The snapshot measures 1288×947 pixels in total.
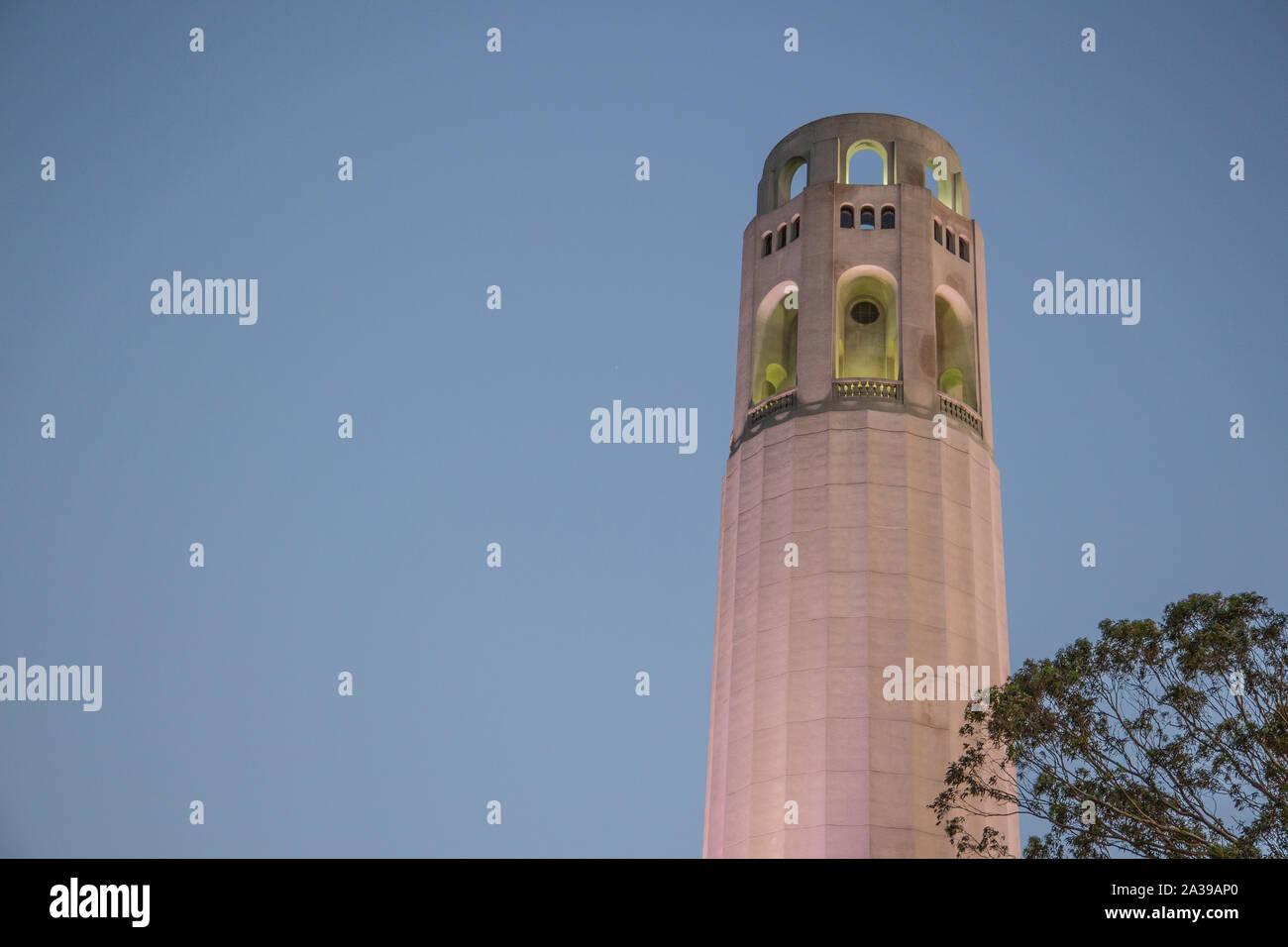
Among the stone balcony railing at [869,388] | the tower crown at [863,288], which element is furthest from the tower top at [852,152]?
the stone balcony railing at [869,388]

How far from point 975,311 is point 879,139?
24.9 ft

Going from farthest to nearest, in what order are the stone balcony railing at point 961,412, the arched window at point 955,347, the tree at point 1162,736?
the arched window at point 955,347
the stone balcony railing at point 961,412
the tree at point 1162,736

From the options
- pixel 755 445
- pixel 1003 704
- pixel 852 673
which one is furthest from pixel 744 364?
pixel 1003 704

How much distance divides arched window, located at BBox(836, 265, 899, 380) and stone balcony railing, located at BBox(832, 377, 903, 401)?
2.33 m

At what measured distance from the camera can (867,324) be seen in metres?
54.0

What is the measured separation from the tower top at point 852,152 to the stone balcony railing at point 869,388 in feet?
29.3

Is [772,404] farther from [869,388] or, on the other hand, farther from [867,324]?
[867,324]

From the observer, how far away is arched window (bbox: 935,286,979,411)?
5375 cm

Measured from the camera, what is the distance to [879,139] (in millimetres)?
55781

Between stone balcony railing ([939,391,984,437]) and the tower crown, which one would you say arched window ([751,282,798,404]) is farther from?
stone balcony railing ([939,391,984,437])

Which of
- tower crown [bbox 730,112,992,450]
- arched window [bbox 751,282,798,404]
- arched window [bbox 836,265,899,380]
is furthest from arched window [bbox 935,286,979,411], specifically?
arched window [bbox 751,282,798,404]

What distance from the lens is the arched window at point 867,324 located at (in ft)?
174

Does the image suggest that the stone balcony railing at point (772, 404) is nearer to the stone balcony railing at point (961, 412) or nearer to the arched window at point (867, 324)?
the arched window at point (867, 324)
